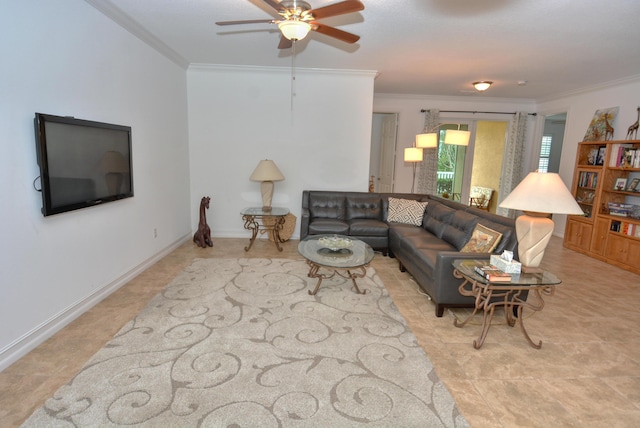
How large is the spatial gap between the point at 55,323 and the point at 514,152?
8.03 metres

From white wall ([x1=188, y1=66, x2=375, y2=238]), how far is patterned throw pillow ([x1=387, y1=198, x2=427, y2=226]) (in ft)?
2.72

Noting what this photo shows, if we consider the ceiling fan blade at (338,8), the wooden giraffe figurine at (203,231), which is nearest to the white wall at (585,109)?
the ceiling fan blade at (338,8)

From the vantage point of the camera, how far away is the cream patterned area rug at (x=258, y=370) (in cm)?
181

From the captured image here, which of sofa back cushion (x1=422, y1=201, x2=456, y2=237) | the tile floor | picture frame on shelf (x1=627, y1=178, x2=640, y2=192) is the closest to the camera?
the tile floor

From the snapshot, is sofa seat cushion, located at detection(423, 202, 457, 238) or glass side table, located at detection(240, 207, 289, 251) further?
glass side table, located at detection(240, 207, 289, 251)

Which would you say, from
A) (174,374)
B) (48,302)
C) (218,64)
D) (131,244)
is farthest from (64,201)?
(218,64)

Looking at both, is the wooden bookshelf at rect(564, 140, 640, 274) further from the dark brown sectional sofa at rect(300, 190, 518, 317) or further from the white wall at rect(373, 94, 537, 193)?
the dark brown sectional sofa at rect(300, 190, 518, 317)

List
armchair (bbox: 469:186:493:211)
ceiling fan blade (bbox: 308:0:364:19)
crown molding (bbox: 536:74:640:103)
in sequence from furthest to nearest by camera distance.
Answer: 1. armchair (bbox: 469:186:493:211)
2. crown molding (bbox: 536:74:640:103)
3. ceiling fan blade (bbox: 308:0:364:19)

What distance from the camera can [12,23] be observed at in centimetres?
217

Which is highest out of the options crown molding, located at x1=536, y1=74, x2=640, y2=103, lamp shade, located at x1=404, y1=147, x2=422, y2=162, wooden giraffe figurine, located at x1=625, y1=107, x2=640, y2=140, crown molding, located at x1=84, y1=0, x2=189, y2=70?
crown molding, located at x1=536, y1=74, x2=640, y2=103

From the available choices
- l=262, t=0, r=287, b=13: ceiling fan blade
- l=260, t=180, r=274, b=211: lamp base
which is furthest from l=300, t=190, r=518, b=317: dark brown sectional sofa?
l=262, t=0, r=287, b=13: ceiling fan blade

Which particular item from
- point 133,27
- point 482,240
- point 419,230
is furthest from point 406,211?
point 133,27

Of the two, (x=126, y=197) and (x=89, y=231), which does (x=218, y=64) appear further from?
(x=89, y=231)

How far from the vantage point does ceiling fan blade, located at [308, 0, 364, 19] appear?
2154mm
